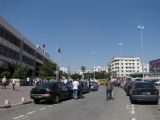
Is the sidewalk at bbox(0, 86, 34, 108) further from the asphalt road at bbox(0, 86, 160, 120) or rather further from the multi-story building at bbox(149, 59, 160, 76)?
the multi-story building at bbox(149, 59, 160, 76)

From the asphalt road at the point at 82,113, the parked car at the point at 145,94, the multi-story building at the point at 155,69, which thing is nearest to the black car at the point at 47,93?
the asphalt road at the point at 82,113

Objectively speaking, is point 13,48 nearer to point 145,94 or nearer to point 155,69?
point 155,69

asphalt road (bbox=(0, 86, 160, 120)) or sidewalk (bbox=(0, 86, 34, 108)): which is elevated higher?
sidewalk (bbox=(0, 86, 34, 108))

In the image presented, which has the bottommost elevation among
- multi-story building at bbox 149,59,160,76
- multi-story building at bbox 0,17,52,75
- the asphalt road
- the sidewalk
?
the asphalt road

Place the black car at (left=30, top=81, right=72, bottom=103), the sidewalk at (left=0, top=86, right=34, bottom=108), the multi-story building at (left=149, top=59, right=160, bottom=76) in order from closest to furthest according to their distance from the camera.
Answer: the sidewalk at (left=0, top=86, right=34, bottom=108)
the black car at (left=30, top=81, right=72, bottom=103)
the multi-story building at (left=149, top=59, right=160, bottom=76)

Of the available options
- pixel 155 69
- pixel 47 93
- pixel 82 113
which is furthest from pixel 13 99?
pixel 155 69

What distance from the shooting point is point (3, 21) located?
72.8m

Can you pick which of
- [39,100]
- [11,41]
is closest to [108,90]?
[39,100]

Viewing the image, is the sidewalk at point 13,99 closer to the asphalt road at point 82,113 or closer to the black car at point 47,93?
the black car at point 47,93

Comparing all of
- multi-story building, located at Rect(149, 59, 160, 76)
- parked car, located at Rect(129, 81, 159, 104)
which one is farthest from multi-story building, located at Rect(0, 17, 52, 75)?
parked car, located at Rect(129, 81, 159, 104)

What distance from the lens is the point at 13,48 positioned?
84438 millimetres

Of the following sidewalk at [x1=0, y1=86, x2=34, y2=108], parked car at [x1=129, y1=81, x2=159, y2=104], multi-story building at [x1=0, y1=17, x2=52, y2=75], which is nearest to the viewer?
sidewalk at [x1=0, y1=86, x2=34, y2=108]

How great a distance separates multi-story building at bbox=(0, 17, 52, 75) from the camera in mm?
72812

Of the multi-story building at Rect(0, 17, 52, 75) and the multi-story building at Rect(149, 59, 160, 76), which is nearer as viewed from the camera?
the multi-story building at Rect(0, 17, 52, 75)
